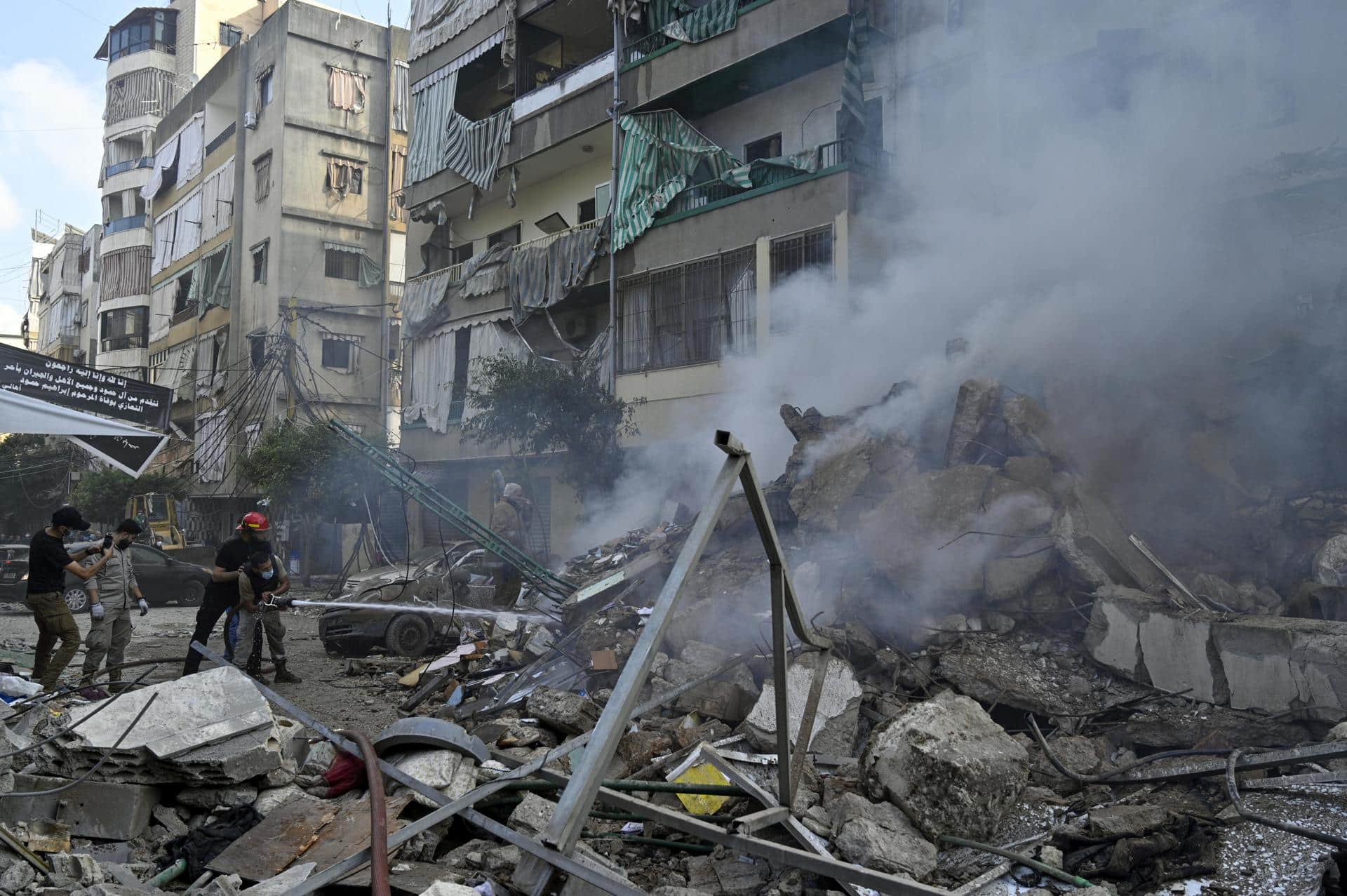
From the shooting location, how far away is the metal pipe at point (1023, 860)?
3.62m

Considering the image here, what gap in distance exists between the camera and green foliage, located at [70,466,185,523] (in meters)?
28.0

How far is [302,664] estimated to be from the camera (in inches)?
380

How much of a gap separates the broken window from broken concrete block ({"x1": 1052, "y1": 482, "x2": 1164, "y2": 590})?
2675 cm

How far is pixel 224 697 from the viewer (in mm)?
4891

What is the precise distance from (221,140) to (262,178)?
470cm

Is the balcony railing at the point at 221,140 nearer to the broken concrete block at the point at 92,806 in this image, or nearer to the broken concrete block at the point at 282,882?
the broken concrete block at the point at 92,806

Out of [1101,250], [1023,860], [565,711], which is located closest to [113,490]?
[565,711]

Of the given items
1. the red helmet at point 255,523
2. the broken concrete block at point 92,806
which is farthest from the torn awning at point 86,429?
the broken concrete block at point 92,806

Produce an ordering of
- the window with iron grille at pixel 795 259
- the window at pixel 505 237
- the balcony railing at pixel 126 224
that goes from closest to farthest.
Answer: the window with iron grille at pixel 795 259 < the window at pixel 505 237 < the balcony railing at pixel 126 224

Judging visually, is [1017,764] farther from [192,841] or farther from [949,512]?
[192,841]

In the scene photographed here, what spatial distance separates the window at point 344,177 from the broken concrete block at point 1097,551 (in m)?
25.9

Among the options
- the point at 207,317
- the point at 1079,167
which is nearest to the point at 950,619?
the point at 1079,167

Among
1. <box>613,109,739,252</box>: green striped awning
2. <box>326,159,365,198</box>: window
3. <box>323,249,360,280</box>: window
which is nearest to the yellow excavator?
<box>323,249,360,280</box>: window

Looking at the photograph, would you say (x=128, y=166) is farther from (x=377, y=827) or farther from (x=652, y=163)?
(x=377, y=827)
